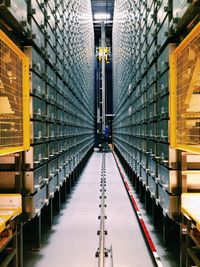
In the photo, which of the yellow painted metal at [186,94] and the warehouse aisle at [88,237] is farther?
the warehouse aisle at [88,237]

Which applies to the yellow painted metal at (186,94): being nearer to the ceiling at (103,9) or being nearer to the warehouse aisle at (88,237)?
the warehouse aisle at (88,237)

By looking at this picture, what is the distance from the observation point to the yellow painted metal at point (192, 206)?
2432mm

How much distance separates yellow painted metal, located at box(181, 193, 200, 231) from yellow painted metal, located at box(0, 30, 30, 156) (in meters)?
1.38

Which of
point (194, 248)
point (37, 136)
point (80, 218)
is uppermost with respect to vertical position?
point (37, 136)

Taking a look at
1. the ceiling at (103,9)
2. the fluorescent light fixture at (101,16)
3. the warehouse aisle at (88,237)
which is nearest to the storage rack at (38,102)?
the warehouse aisle at (88,237)

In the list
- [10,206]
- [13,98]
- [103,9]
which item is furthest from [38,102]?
[103,9]

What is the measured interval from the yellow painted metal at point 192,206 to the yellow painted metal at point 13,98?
1.38m

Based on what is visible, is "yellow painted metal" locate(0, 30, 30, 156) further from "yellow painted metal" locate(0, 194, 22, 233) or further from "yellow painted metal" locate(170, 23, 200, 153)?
"yellow painted metal" locate(170, 23, 200, 153)

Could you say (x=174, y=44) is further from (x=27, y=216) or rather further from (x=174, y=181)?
(x=27, y=216)

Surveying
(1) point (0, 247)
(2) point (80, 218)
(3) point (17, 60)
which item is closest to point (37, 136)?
(3) point (17, 60)

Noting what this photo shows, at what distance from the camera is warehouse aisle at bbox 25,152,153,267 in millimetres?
3662

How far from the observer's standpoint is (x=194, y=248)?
267cm

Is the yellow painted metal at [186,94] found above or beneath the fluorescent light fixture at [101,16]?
beneath

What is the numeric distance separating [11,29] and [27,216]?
6.10 feet
